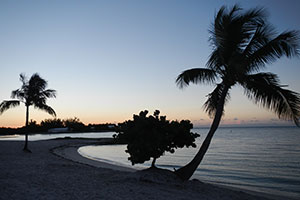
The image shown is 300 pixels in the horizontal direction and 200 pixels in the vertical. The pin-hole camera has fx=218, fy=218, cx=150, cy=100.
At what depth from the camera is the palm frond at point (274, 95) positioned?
715cm

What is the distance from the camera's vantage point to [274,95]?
7582mm

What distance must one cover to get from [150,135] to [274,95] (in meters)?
4.53

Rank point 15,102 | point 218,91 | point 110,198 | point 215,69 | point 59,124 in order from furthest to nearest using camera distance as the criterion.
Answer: point 59,124 → point 15,102 → point 218,91 → point 215,69 → point 110,198

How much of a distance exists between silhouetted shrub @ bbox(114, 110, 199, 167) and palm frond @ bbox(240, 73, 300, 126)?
271cm

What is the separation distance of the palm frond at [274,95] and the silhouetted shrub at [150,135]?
271cm

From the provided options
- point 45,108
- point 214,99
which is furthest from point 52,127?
point 214,99

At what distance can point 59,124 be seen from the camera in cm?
12362

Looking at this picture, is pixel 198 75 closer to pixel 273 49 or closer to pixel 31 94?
pixel 273 49

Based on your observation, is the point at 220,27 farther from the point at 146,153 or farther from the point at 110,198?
the point at 110,198

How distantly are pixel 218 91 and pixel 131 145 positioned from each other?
4.47 meters

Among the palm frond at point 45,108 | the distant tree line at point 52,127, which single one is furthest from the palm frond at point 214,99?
the distant tree line at point 52,127

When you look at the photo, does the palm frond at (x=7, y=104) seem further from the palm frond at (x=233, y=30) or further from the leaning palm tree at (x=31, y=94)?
the palm frond at (x=233, y=30)

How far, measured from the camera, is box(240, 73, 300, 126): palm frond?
715cm

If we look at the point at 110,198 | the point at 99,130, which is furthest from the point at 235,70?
the point at 99,130
